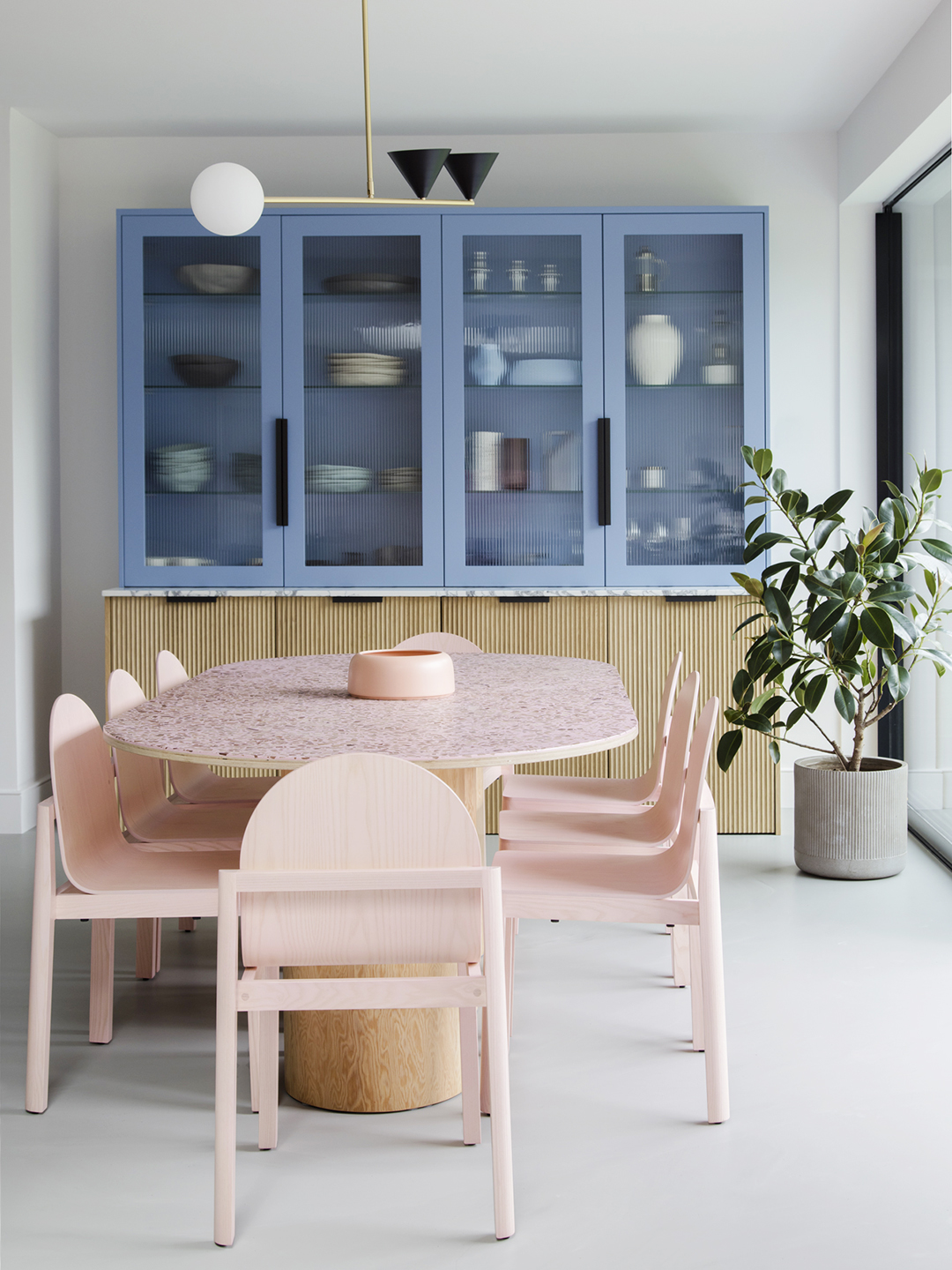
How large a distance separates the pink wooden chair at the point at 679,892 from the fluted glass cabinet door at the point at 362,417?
2.15 metres

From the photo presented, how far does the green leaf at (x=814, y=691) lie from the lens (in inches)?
133

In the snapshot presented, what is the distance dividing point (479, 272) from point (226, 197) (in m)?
1.87

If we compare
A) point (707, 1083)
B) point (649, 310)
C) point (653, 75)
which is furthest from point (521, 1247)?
point (653, 75)

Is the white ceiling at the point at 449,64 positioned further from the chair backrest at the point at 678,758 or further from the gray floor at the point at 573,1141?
the gray floor at the point at 573,1141

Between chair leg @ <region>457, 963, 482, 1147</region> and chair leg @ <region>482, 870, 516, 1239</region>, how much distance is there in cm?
26

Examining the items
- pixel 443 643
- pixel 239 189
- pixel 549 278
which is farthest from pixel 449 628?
pixel 239 189

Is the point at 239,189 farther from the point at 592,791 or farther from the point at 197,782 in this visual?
the point at 592,791

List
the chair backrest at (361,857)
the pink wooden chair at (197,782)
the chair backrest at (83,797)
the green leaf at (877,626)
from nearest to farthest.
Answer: the chair backrest at (361,857)
the chair backrest at (83,797)
the pink wooden chair at (197,782)
the green leaf at (877,626)

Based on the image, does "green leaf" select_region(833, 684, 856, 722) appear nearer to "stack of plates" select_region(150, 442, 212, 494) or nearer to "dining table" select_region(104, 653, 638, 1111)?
"dining table" select_region(104, 653, 638, 1111)

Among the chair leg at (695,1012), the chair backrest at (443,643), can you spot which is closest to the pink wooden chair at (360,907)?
the chair leg at (695,1012)

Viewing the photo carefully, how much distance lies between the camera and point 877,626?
10.6 ft

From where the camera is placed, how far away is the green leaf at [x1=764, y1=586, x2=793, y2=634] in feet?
11.3

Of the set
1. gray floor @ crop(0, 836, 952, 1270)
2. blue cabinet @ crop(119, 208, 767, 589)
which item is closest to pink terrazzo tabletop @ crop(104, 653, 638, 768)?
gray floor @ crop(0, 836, 952, 1270)

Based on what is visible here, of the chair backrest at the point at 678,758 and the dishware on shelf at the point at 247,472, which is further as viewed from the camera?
the dishware on shelf at the point at 247,472
